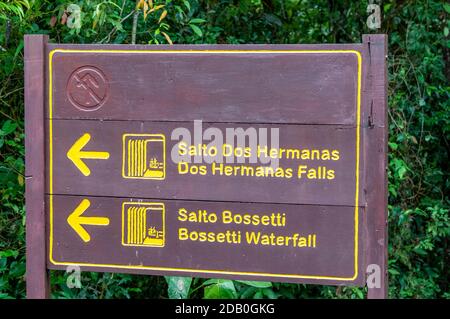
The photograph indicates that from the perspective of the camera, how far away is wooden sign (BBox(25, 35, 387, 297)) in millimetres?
2574

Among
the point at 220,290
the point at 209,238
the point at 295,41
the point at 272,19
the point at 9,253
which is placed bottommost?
the point at 220,290

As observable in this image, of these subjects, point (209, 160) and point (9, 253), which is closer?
point (209, 160)

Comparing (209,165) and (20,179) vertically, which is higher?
(209,165)

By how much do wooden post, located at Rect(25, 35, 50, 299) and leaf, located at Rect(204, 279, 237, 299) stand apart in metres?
1.46

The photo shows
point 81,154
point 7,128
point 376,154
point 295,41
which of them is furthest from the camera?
point 295,41

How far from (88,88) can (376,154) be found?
112 centimetres

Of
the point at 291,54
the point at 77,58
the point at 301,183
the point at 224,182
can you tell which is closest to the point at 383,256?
the point at 301,183

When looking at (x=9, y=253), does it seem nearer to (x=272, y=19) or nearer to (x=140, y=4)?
(x=140, y=4)

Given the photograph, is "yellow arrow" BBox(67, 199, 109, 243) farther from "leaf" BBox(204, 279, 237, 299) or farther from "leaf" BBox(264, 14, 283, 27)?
"leaf" BBox(264, 14, 283, 27)

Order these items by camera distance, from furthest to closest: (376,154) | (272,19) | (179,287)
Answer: (272,19) → (179,287) → (376,154)

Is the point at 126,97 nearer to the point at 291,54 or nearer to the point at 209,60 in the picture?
the point at 209,60

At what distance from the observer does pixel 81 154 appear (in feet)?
Result: 9.13

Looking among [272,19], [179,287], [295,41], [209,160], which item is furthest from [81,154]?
[295,41]

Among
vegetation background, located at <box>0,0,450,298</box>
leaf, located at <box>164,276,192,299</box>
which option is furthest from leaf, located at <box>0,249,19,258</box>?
leaf, located at <box>164,276,192,299</box>
